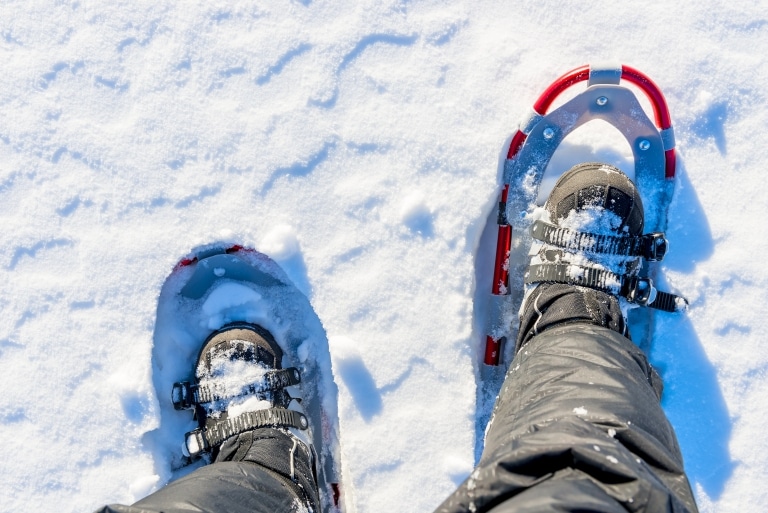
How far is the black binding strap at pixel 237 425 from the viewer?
1514mm

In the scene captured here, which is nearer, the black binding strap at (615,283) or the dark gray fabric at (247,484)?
the dark gray fabric at (247,484)

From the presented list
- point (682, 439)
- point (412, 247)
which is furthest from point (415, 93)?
point (682, 439)

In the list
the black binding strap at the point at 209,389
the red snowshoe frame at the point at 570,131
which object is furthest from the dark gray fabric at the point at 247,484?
the red snowshoe frame at the point at 570,131

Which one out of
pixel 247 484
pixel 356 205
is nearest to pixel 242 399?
pixel 247 484

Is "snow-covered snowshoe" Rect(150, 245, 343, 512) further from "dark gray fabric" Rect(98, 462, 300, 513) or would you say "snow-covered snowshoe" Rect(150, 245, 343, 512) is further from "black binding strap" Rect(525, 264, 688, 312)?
"black binding strap" Rect(525, 264, 688, 312)

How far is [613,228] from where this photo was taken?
147 cm

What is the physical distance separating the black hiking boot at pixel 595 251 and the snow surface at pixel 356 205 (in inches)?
4.6

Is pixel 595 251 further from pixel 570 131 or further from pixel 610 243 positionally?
pixel 570 131

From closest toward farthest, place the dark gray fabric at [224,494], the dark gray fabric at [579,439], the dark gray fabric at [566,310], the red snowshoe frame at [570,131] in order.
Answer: the dark gray fabric at [579,439]
the dark gray fabric at [224,494]
the dark gray fabric at [566,310]
the red snowshoe frame at [570,131]

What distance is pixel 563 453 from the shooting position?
877 mm

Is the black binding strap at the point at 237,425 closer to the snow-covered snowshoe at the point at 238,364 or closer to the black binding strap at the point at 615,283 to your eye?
the snow-covered snowshoe at the point at 238,364

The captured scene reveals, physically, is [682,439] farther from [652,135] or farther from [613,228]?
[652,135]

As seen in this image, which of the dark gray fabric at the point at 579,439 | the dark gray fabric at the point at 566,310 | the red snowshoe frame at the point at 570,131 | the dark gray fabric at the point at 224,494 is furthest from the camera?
the red snowshoe frame at the point at 570,131

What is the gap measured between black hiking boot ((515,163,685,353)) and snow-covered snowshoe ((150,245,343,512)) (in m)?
0.59
